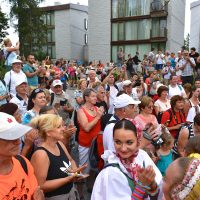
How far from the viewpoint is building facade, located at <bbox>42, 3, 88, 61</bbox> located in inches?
1674

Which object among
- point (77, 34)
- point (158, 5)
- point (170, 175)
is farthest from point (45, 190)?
point (77, 34)

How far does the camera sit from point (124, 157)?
243cm

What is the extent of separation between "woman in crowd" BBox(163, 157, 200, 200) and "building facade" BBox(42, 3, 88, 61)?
41.5 meters

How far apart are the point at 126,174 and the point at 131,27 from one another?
107ft

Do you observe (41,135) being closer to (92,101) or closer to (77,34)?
(92,101)

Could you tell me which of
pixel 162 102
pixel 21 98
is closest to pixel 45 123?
pixel 21 98

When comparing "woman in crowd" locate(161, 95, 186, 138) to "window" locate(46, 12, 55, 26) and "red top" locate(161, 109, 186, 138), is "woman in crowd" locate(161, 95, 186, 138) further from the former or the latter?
"window" locate(46, 12, 55, 26)

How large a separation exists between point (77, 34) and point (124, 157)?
43293 millimetres

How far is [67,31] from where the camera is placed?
42688mm

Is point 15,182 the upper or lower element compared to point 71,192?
upper

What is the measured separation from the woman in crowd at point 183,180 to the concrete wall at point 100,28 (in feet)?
108

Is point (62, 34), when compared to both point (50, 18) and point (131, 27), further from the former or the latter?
point (131, 27)

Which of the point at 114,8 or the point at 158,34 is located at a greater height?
the point at 114,8

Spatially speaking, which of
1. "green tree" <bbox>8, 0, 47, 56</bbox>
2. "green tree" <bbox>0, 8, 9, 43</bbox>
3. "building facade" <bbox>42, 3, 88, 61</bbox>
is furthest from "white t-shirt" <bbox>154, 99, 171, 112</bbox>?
"building facade" <bbox>42, 3, 88, 61</bbox>
